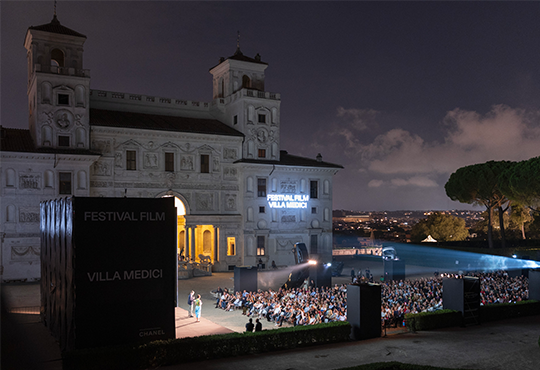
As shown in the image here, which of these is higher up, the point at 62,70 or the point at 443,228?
the point at 62,70

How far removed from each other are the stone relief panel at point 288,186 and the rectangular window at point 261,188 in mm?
1770

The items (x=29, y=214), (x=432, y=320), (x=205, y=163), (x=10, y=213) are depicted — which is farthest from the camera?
(x=205, y=163)

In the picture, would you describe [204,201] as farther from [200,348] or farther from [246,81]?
[200,348]

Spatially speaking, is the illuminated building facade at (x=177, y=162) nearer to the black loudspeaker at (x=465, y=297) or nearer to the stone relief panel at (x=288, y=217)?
the stone relief panel at (x=288, y=217)

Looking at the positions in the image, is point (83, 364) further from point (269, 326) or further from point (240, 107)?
point (240, 107)

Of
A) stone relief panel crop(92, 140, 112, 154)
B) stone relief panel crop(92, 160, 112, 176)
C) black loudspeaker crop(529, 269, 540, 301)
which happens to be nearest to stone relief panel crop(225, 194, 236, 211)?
stone relief panel crop(92, 160, 112, 176)

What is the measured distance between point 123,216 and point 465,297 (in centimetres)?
1617

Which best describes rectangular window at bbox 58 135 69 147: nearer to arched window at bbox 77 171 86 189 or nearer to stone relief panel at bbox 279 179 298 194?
arched window at bbox 77 171 86 189

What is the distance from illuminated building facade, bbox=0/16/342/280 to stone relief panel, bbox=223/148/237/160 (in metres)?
0.10

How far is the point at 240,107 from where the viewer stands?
51.3m

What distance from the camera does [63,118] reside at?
4275 cm

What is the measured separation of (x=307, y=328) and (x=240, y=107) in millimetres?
34905

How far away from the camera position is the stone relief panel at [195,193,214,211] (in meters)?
48.3

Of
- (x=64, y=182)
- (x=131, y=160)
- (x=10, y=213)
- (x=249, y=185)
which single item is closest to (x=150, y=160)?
(x=131, y=160)
